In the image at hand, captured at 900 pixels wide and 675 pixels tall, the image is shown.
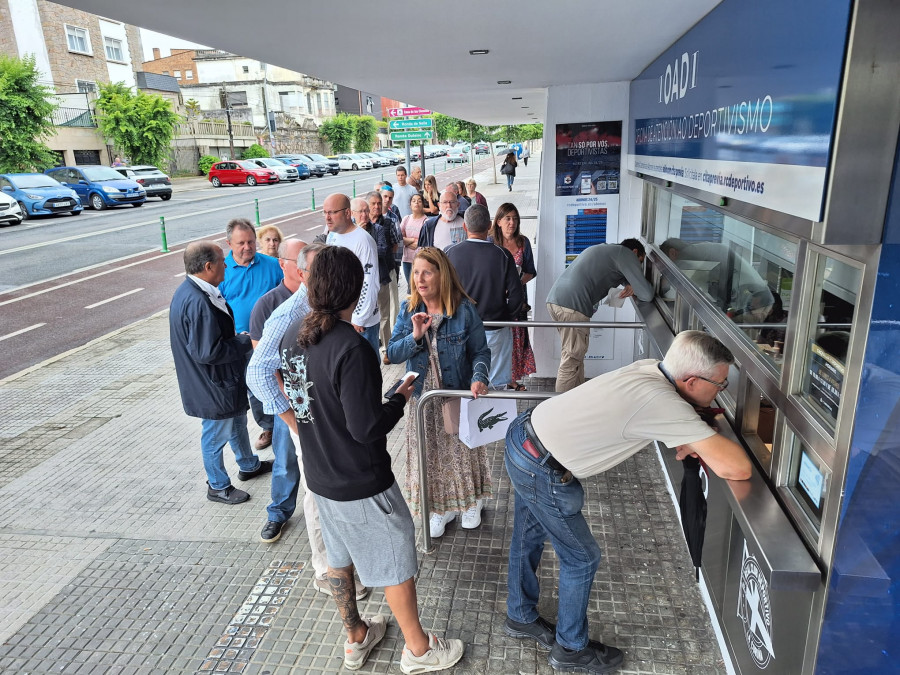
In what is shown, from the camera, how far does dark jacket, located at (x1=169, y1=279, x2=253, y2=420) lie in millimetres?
3869

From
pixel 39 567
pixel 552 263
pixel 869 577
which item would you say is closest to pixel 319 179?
pixel 552 263

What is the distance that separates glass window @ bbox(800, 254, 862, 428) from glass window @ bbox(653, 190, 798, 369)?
0.66 ft

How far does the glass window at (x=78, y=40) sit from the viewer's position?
3550cm

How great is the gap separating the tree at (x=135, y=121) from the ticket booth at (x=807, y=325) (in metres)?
33.6

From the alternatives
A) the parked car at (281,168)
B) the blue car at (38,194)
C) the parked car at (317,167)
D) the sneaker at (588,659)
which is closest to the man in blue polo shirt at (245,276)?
the sneaker at (588,659)

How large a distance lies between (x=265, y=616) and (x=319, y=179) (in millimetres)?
36895

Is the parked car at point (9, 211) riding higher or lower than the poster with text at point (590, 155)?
lower

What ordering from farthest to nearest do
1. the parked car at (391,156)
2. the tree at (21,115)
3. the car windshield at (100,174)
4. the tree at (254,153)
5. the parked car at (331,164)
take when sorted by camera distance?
the parked car at (391,156) → the tree at (254,153) → the parked car at (331,164) → the tree at (21,115) → the car windshield at (100,174)

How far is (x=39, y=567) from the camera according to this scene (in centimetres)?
380

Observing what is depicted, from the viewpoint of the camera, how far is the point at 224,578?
3615 millimetres

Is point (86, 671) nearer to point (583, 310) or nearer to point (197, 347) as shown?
point (197, 347)

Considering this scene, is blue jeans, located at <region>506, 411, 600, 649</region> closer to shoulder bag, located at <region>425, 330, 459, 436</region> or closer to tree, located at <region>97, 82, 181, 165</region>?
shoulder bag, located at <region>425, 330, 459, 436</region>

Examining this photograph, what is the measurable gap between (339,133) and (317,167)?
1828 cm

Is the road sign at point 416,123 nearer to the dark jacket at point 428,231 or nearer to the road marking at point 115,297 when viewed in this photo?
the road marking at point 115,297
